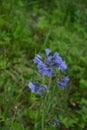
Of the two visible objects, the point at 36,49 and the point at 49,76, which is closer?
the point at 49,76

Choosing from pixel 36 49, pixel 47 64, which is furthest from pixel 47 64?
pixel 36 49

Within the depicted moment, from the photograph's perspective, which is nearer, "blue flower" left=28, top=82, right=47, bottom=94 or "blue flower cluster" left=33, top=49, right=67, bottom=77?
"blue flower cluster" left=33, top=49, right=67, bottom=77

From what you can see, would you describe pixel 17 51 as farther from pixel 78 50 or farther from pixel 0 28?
pixel 78 50

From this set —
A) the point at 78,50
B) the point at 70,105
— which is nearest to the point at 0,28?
the point at 78,50

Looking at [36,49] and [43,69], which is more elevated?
[36,49]

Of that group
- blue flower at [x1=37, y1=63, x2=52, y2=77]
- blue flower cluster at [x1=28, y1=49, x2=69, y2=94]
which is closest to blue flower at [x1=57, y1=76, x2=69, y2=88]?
blue flower cluster at [x1=28, y1=49, x2=69, y2=94]

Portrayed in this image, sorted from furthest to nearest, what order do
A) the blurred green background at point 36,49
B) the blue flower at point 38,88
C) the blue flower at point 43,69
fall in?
the blurred green background at point 36,49 < the blue flower at point 38,88 < the blue flower at point 43,69

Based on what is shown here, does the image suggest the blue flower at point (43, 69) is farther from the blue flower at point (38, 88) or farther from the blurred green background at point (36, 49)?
the blurred green background at point (36, 49)

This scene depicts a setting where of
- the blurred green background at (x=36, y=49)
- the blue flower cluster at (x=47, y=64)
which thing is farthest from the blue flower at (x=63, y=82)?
the blurred green background at (x=36, y=49)

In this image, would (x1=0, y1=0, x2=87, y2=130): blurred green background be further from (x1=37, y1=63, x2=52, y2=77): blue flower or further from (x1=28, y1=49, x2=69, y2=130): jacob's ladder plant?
(x1=37, y1=63, x2=52, y2=77): blue flower

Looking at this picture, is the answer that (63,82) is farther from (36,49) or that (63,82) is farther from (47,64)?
(36,49)
